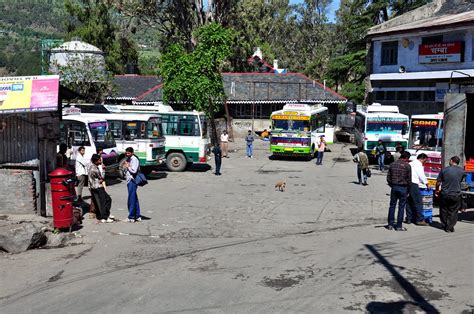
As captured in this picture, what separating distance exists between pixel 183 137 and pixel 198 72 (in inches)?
377

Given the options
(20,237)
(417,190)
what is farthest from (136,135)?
(417,190)

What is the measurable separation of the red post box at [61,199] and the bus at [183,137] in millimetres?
13417

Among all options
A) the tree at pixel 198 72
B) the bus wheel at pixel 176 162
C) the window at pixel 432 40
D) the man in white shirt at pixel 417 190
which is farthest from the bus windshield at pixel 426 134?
the window at pixel 432 40

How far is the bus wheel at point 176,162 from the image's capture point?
25969mm

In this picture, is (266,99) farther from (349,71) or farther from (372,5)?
(372,5)

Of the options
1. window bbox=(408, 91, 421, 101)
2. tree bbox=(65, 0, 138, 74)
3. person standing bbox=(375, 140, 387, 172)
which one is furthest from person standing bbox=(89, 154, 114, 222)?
tree bbox=(65, 0, 138, 74)

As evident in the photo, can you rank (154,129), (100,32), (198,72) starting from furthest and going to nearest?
(100,32), (198,72), (154,129)

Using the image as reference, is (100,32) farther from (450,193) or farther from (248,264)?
(248,264)

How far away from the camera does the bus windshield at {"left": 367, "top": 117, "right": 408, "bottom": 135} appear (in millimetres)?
30250

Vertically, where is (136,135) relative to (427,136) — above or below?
below

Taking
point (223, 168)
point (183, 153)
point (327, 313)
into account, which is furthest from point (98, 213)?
point (223, 168)

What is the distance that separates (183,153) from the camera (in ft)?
85.2

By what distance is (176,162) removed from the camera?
2606 cm

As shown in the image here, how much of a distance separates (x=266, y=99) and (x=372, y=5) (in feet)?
48.3
